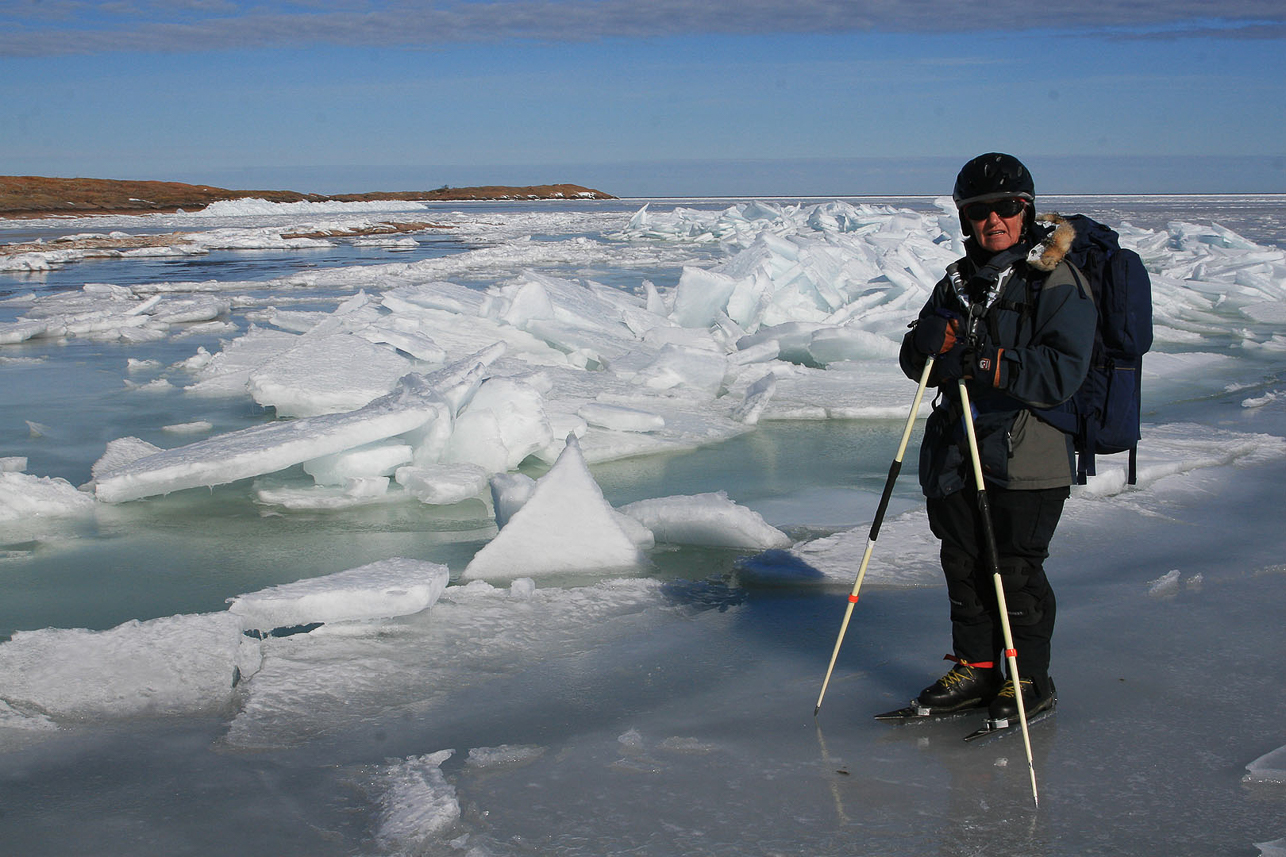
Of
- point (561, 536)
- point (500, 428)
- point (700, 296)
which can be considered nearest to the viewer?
point (561, 536)

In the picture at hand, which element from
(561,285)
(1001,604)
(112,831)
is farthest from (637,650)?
(561,285)

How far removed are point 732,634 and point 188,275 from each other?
55.3 ft

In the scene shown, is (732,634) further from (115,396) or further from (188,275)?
(188,275)

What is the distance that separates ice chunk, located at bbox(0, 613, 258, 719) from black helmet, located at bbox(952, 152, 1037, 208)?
7.23 ft

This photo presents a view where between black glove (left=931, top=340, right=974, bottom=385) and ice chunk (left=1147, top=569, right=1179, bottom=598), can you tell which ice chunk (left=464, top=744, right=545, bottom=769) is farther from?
ice chunk (left=1147, top=569, right=1179, bottom=598)

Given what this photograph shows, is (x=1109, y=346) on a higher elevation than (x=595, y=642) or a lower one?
higher

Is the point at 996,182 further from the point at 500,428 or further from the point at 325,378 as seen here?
the point at 325,378

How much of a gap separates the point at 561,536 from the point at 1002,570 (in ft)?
5.45

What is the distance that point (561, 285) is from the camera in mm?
8688

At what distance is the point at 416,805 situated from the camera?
80.2 inches

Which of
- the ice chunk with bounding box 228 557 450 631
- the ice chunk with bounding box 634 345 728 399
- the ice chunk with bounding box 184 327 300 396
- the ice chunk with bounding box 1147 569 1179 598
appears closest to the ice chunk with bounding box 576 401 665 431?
the ice chunk with bounding box 634 345 728 399

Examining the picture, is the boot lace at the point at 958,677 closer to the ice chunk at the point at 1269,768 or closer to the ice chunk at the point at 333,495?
the ice chunk at the point at 1269,768

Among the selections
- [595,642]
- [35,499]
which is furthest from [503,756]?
[35,499]

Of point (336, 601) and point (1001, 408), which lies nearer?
point (1001, 408)
